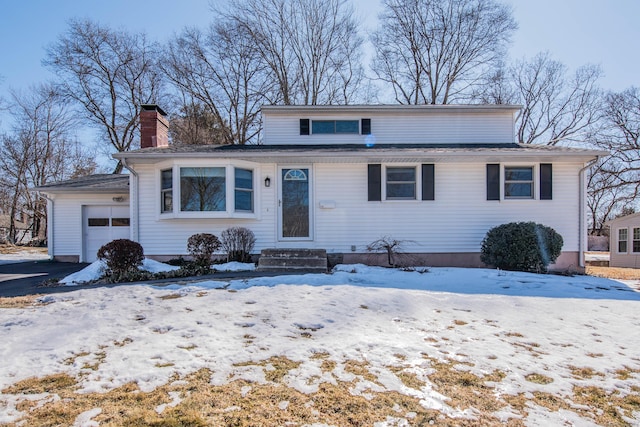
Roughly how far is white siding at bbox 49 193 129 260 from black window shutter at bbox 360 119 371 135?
817 centimetres

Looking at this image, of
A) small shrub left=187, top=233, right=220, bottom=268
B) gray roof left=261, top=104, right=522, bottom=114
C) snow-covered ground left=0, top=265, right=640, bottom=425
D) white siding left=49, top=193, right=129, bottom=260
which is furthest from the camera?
white siding left=49, top=193, right=129, bottom=260

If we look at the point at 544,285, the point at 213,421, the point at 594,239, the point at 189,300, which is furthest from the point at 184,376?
the point at 594,239

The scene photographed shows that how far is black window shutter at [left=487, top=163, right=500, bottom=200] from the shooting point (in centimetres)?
978

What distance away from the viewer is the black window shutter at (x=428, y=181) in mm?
9758

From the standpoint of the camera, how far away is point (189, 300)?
17.0 feet

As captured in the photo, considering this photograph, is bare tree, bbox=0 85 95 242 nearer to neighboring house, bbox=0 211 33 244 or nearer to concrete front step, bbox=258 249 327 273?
neighboring house, bbox=0 211 33 244

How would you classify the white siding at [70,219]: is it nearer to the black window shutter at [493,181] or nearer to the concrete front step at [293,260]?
the concrete front step at [293,260]

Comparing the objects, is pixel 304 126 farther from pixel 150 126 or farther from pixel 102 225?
pixel 102 225

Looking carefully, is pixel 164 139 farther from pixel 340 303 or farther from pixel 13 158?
pixel 13 158

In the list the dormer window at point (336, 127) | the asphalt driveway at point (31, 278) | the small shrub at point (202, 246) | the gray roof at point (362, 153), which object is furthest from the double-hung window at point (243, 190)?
the asphalt driveway at point (31, 278)

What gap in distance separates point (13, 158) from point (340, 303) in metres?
28.8

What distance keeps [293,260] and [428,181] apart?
4.33m

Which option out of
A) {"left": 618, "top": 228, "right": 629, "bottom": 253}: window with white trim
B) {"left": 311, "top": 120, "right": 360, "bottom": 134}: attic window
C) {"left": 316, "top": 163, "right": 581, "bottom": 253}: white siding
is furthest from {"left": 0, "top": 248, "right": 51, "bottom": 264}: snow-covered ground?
{"left": 618, "top": 228, "right": 629, "bottom": 253}: window with white trim

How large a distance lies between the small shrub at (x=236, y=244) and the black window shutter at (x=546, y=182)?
8.12 metres
